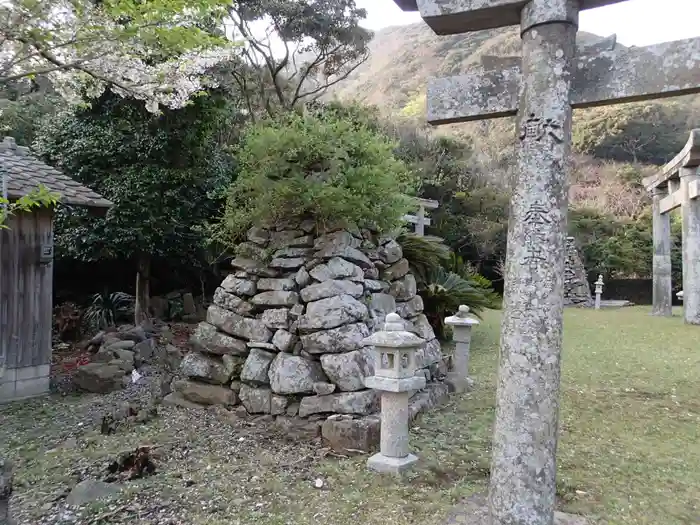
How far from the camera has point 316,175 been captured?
521cm

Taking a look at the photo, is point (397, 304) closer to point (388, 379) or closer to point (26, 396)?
point (388, 379)

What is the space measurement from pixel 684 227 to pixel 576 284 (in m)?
6.06

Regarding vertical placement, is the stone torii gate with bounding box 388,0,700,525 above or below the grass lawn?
above

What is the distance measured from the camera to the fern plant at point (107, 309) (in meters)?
10.3

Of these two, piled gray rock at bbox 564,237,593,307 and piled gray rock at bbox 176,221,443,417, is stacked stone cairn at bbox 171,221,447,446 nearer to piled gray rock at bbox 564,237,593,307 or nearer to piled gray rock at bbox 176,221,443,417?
piled gray rock at bbox 176,221,443,417

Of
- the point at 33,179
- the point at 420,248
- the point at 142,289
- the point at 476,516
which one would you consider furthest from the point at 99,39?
the point at 142,289

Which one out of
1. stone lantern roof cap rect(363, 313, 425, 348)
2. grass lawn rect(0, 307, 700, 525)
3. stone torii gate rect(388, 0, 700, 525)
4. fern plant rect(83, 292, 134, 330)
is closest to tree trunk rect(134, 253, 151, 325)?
fern plant rect(83, 292, 134, 330)

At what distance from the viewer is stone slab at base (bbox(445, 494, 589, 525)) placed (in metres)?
3.08

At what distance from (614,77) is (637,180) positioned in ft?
83.7

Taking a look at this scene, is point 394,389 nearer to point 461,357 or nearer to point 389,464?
point 389,464

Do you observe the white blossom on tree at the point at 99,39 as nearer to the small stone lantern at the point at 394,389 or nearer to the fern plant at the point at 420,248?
the small stone lantern at the point at 394,389

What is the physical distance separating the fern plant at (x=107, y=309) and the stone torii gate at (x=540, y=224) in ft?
30.9

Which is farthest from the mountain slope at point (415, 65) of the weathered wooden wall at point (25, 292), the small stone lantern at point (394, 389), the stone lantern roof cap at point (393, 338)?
the small stone lantern at point (394, 389)

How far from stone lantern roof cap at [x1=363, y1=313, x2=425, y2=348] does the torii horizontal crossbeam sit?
1712 millimetres
